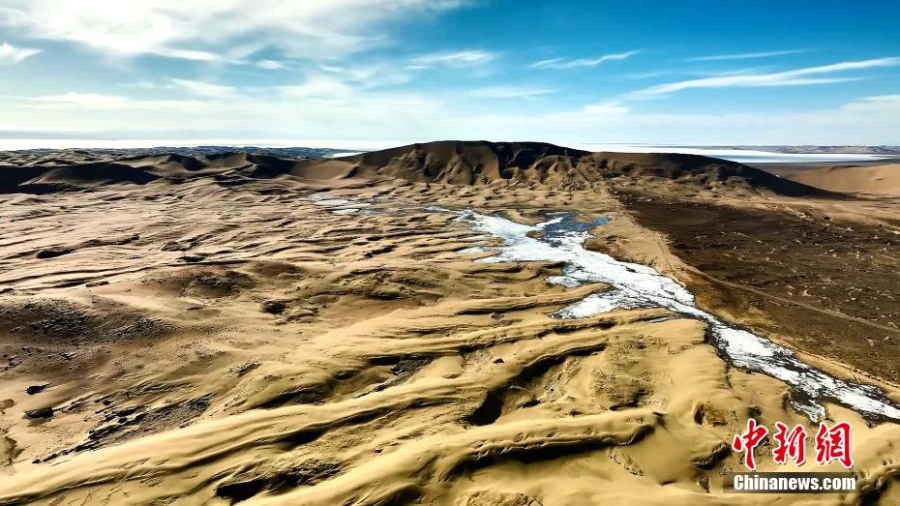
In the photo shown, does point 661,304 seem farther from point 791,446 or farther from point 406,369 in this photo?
point 406,369

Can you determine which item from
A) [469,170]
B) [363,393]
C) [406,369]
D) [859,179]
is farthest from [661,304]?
[859,179]

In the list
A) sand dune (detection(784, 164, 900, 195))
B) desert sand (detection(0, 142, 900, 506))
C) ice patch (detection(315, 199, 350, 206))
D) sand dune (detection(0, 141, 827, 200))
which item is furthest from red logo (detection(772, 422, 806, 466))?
sand dune (detection(784, 164, 900, 195))

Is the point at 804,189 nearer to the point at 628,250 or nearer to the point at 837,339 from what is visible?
the point at 628,250

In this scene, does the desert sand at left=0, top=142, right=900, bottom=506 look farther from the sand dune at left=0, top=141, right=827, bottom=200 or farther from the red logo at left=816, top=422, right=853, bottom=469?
the sand dune at left=0, top=141, right=827, bottom=200

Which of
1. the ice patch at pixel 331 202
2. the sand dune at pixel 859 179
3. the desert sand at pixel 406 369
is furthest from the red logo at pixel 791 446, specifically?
the sand dune at pixel 859 179

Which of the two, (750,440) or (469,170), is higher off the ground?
(469,170)

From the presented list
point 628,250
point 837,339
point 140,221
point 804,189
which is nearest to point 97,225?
point 140,221

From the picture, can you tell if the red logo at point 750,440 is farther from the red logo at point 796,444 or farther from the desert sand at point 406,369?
the desert sand at point 406,369

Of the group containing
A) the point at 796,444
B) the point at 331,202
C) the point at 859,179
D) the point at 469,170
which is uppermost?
the point at 469,170
